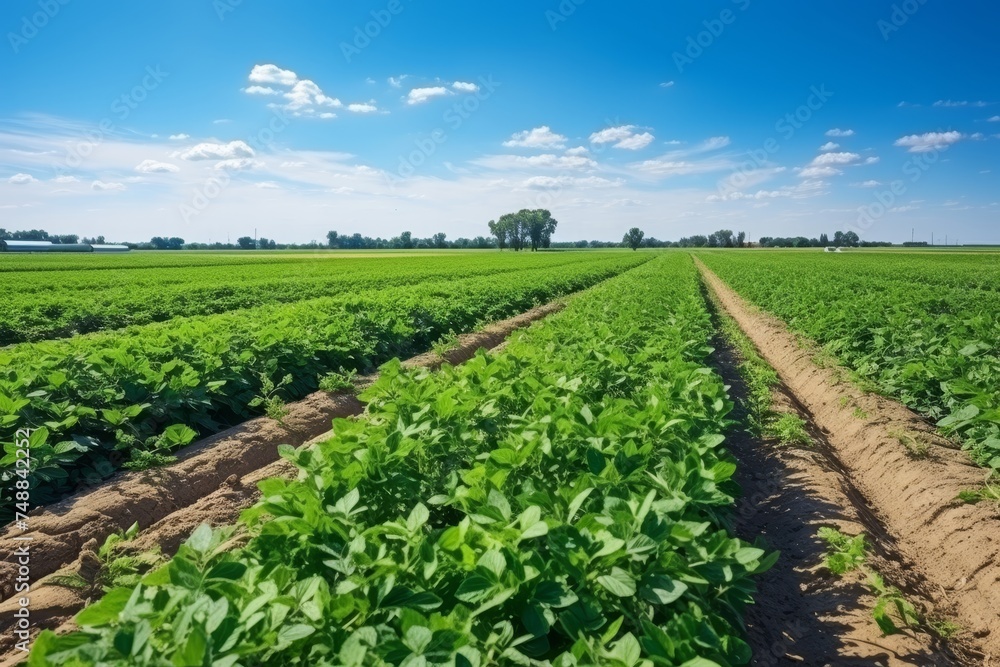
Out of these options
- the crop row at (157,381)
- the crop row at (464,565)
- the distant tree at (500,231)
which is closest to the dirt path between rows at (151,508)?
the crop row at (157,381)

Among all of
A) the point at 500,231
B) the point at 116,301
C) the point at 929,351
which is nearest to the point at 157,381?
the point at 929,351

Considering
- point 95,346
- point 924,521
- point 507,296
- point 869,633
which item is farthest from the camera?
point 507,296

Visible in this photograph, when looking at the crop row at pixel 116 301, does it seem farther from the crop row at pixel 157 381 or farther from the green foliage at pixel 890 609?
the green foliage at pixel 890 609

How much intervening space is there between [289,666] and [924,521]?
5.52m

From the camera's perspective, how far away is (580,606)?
1.85 meters

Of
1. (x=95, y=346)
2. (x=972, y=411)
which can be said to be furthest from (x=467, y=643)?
(x=95, y=346)

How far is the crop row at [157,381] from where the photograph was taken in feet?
17.3

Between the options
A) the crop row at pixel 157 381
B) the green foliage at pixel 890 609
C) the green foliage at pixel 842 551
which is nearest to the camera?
the green foliage at pixel 890 609

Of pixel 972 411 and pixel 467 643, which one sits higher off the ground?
pixel 467 643

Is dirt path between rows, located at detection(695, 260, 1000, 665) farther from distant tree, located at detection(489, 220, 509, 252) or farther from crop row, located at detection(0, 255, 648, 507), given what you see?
distant tree, located at detection(489, 220, 509, 252)

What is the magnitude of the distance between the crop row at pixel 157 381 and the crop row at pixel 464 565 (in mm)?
3519

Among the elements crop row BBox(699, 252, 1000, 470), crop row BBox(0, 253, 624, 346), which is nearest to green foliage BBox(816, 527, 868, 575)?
crop row BBox(699, 252, 1000, 470)

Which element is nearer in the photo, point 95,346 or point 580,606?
point 580,606

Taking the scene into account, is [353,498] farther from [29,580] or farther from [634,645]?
[29,580]
